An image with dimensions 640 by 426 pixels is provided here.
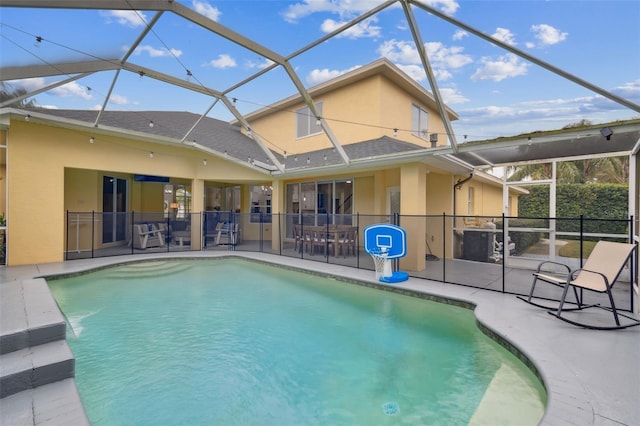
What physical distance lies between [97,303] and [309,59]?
6.64 metres

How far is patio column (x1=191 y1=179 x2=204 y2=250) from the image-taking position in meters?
11.3

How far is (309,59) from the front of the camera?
277 inches

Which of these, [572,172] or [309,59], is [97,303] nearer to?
[309,59]

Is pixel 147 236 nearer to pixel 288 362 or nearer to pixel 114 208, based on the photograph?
pixel 114 208

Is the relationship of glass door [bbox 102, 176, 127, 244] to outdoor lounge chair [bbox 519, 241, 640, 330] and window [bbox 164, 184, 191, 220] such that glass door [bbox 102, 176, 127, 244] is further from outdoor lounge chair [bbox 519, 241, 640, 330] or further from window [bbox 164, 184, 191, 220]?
outdoor lounge chair [bbox 519, 241, 640, 330]

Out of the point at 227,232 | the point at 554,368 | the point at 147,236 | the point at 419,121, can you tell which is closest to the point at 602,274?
the point at 554,368

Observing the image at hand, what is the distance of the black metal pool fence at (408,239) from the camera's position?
749 centimetres

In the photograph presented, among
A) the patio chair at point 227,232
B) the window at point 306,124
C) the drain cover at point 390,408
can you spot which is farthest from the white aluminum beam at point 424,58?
the patio chair at point 227,232

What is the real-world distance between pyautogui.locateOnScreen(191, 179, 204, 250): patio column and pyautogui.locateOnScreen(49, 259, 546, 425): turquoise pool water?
16.4ft

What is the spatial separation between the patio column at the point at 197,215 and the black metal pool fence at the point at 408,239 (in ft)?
0.11

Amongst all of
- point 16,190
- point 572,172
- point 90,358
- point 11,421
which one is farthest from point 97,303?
point 572,172

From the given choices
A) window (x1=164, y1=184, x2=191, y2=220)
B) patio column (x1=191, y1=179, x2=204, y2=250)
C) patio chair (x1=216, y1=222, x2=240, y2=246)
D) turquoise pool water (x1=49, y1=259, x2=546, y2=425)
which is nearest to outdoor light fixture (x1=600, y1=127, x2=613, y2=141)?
turquoise pool water (x1=49, y1=259, x2=546, y2=425)

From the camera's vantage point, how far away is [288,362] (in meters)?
3.67

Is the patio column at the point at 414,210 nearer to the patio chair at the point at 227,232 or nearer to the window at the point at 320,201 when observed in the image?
the window at the point at 320,201
